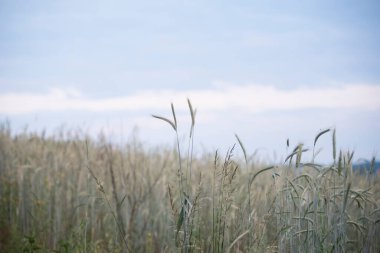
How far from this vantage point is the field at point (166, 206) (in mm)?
2586

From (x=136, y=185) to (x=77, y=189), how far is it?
2.46 ft

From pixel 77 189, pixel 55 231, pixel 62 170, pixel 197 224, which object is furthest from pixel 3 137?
pixel 197 224

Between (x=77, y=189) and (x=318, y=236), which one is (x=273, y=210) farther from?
(x=77, y=189)

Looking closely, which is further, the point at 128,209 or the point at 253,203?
the point at 128,209

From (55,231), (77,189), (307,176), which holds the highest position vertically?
(307,176)

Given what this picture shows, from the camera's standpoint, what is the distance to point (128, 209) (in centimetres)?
505

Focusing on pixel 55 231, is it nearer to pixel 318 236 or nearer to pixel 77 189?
pixel 77 189

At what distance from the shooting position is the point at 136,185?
5.27 metres

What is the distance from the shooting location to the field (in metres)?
2.59

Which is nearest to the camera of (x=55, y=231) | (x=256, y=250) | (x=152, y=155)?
(x=256, y=250)

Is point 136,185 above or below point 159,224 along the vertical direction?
above

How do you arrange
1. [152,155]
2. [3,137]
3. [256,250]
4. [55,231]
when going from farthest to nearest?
[152,155]
[3,137]
[55,231]
[256,250]

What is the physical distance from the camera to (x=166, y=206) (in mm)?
5074

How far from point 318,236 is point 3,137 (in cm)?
656
